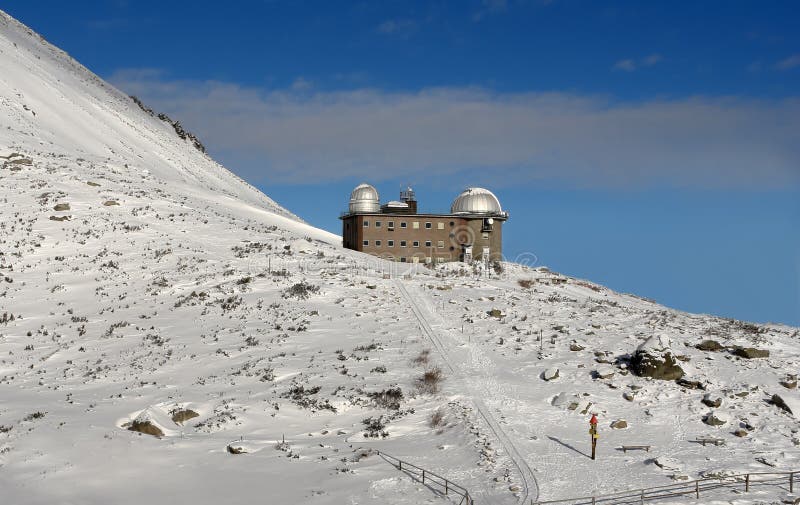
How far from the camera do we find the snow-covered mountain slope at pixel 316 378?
744 inches

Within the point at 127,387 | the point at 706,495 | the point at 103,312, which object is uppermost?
the point at 103,312

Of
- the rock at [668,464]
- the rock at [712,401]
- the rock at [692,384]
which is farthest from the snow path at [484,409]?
the rock at [712,401]

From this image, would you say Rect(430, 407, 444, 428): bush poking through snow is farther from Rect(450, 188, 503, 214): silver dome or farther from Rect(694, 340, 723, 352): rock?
Rect(450, 188, 503, 214): silver dome

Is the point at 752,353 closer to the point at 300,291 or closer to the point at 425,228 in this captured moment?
the point at 300,291

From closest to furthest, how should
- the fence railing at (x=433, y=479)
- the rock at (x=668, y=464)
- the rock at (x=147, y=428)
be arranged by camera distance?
the fence railing at (x=433, y=479)
the rock at (x=668, y=464)
the rock at (x=147, y=428)

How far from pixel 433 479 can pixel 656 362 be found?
1316 cm

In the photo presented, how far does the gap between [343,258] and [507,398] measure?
1043 inches

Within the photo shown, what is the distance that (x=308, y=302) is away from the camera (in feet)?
121

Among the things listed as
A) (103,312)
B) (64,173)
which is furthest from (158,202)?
(103,312)

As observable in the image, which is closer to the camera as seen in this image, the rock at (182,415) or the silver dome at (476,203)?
the rock at (182,415)

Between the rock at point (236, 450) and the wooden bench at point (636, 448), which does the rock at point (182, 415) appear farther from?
the wooden bench at point (636, 448)

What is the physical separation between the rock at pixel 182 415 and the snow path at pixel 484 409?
10.6 m

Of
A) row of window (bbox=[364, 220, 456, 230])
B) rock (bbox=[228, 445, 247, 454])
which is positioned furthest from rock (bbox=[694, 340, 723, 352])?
row of window (bbox=[364, 220, 456, 230])

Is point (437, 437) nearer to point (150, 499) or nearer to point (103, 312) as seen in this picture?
point (150, 499)
